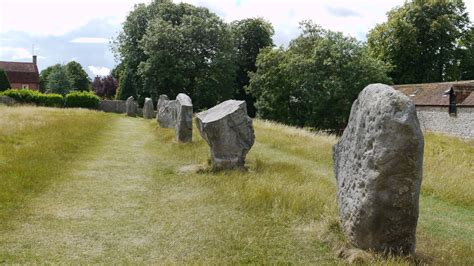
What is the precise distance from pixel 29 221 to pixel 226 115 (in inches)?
230

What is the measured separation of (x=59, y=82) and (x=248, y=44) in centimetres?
3055

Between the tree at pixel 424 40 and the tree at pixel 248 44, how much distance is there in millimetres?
13756

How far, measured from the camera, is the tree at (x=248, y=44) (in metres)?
51.5

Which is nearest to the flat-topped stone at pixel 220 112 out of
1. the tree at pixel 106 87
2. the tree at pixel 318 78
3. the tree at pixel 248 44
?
the tree at pixel 318 78

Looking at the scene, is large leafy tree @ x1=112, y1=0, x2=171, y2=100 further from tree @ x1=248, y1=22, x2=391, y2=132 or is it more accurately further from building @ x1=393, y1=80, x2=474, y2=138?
building @ x1=393, y1=80, x2=474, y2=138

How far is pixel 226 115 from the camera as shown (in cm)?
1187

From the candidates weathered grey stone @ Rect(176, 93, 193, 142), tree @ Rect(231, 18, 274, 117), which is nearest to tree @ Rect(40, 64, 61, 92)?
tree @ Rect(231, 18, 274, 117)

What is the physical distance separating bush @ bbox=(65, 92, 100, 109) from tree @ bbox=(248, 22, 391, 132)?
16.3 metres

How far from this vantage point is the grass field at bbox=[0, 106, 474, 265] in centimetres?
604

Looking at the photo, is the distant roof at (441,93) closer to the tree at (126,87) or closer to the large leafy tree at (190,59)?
the large leafy tree at (190,59)

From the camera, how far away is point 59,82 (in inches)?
2591

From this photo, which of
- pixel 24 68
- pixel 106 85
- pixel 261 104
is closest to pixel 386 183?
pixel 261 104

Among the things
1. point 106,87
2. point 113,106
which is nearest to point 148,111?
point 113,106

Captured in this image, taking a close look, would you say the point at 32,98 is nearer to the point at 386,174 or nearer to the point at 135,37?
the point at 135,37
